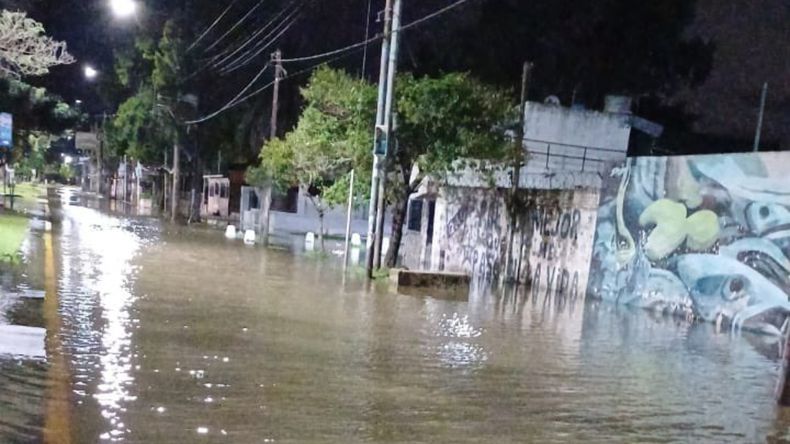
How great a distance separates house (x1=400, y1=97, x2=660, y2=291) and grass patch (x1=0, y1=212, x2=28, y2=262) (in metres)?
11.0

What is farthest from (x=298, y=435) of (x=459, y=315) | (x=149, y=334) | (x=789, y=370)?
(x=459, y=315)

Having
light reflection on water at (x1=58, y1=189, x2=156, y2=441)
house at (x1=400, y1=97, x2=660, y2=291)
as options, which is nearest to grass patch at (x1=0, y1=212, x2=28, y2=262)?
light reflection on water at (x1=58, y1=189, x2=156, y2=441)

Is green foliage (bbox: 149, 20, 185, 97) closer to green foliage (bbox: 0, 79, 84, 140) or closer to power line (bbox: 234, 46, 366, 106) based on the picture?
power line (bbox: 234, 46, 366, 106)

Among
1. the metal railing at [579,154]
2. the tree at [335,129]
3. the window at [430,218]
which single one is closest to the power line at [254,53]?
the window at [430,218]

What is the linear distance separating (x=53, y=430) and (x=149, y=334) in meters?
4.03

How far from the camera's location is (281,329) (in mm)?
11266

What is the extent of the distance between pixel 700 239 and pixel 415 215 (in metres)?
18.2

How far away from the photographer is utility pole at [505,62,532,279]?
1945 centimetres

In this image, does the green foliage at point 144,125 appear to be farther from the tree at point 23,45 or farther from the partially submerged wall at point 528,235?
the tree at point 23,45

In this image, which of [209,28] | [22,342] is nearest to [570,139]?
[22,342]

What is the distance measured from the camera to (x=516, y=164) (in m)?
19.8

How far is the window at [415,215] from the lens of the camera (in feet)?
108

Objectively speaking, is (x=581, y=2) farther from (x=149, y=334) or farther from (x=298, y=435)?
(x=298, y=435)

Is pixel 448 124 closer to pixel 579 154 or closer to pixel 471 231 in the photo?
pixel 471 231
